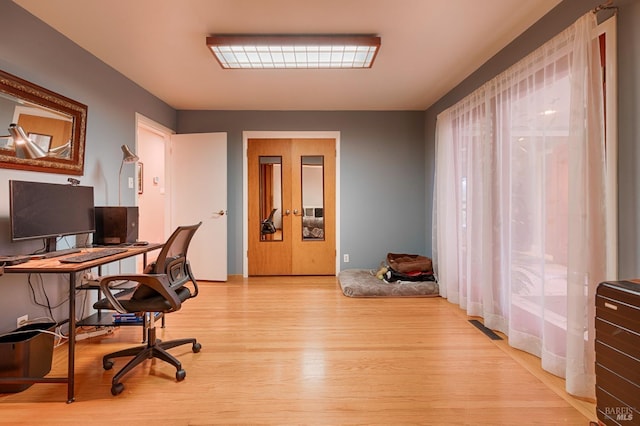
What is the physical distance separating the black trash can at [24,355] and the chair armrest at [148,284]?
1.83ft

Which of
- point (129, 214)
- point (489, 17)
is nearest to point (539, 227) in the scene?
point (489, 17)

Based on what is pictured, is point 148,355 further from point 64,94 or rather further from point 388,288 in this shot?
point 388,288

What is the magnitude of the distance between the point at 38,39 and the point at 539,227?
385cm

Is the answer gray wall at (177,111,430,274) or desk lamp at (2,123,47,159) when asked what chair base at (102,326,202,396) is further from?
gray wall at (177,111,430,274)

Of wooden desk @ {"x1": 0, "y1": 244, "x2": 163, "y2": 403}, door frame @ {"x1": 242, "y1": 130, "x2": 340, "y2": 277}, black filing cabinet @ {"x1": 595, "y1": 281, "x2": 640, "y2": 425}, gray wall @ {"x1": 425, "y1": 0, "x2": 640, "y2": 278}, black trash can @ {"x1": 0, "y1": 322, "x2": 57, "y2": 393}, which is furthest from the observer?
door frame @ {"x1": 242, "y1": 130, "x2": 340, "y2": 277}

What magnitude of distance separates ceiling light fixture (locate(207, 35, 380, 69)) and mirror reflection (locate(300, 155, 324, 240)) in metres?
1.79

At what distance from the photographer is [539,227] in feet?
7.18

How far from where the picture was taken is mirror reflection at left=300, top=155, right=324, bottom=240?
15.3 ft

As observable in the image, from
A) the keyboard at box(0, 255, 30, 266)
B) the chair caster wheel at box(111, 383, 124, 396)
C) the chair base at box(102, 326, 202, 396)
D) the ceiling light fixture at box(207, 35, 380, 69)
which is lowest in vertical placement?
the chair caster wheel at box(111, 383, 124, 396)

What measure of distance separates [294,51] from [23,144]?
208cm

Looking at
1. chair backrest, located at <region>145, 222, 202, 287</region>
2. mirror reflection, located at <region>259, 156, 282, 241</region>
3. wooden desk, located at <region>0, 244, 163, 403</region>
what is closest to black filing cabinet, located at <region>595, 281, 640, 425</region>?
chair backrest, located at <region>145, 222, 202, 287</region>

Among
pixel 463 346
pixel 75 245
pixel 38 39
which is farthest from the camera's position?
pixel 75 245

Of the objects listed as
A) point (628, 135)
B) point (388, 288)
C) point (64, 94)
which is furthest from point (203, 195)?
point (628, 135)

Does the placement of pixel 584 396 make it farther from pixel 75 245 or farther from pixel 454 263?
pixel 75 245
